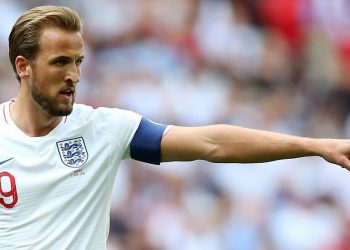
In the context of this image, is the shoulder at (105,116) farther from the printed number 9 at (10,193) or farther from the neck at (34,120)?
the printed number 9 at (10,193)

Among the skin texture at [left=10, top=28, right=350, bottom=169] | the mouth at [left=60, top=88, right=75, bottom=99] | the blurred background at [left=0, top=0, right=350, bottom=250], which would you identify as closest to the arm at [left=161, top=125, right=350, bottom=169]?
the skin texture at [left=10, top=28, right=350, bottom=169]

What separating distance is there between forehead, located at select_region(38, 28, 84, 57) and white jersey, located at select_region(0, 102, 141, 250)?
318 millimetres

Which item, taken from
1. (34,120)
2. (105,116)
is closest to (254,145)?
(105,116)

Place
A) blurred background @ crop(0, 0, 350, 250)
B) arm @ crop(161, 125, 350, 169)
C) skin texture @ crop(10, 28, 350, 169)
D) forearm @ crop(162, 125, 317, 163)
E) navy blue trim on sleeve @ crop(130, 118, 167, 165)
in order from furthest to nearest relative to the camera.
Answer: blurred background @ crop(0, 0, 350, 250)
navy blue trim on sleeve @ crop(130, 118, 167, 165)
skin texture @ crop(10, 28, 350, 169)
forearm @ crop(162, 125, 317, 163)
arm @ crop(161, 125, 350, 169)

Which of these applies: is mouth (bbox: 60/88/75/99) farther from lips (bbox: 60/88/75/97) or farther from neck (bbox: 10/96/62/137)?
neck (bbox: 10/96/62/137)

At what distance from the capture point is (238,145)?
3820 millimetres

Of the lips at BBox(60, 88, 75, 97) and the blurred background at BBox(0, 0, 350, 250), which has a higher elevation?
the lips at BBox(60, 88, 75, 97)

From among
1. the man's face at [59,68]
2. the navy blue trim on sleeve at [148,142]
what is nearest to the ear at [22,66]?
the man's face at [59,68]

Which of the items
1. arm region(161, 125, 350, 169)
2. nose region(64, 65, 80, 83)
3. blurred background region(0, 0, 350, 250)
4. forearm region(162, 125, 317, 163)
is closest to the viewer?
arm region(161, 125, 350, 169)

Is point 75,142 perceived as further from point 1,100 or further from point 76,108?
point 1,100

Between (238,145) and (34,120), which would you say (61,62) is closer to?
(34,120)

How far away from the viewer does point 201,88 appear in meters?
8.94

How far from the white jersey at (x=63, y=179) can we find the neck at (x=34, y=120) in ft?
0.11

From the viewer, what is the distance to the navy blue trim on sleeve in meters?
4.00
